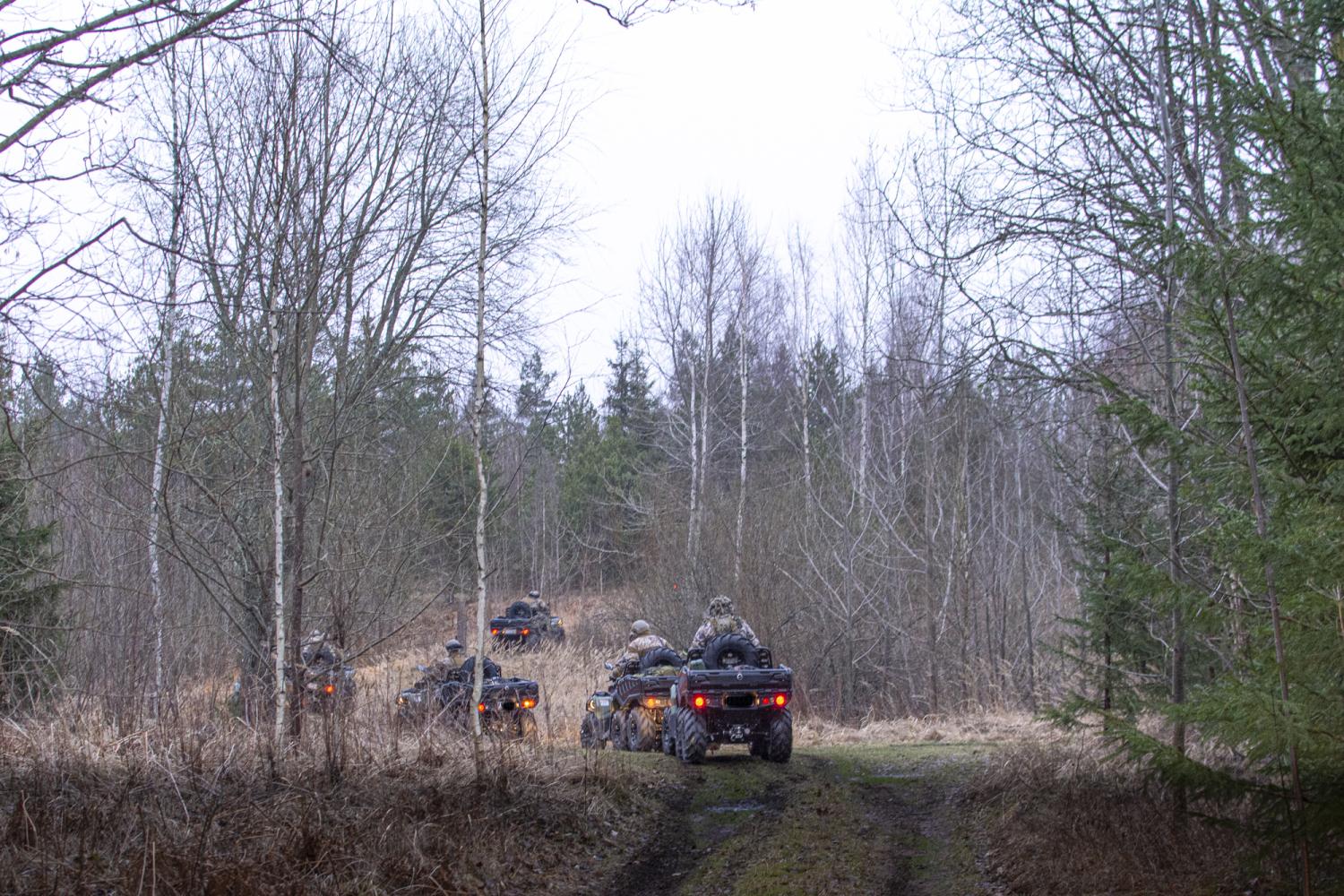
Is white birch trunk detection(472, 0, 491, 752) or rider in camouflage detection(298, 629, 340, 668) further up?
white birch trunk detection(472, 0, 491, 752)

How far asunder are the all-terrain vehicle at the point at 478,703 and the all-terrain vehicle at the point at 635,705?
1.13m

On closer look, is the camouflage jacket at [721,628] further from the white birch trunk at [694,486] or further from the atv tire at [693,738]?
the white birch trunk at [694,486]

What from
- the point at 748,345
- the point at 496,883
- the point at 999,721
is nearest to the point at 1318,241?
the point at 496,883

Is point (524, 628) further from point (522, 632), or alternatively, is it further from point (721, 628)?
point (721, 628)

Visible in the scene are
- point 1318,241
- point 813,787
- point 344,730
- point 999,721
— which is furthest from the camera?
point 999,721

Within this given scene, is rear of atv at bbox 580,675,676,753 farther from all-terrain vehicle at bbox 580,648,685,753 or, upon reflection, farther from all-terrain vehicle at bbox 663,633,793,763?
all-terrain vehicle at bbox 663,633,793,763

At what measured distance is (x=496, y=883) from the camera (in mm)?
7074

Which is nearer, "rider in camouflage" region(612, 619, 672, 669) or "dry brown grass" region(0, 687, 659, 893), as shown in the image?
"dry brown grass" region(0, 687, 659, 893)

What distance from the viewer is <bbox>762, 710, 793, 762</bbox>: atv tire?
12.6 meters

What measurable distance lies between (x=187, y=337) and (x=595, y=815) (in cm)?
534

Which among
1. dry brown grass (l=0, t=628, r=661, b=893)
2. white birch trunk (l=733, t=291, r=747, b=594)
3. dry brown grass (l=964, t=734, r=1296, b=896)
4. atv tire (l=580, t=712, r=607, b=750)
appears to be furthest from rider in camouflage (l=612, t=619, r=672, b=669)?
white birch trunk (l=733, t=291, r=747, b=594)

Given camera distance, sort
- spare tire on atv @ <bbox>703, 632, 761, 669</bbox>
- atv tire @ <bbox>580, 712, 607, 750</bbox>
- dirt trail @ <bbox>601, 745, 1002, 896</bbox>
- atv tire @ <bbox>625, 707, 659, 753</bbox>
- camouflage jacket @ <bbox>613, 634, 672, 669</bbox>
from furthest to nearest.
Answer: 1. camouflage jacket @ <bbox>613, 634, 672, 669</bbox>
2. atv tire @ <bbox>580, 712, 607, 750</bbox>
3. atv tire @ <bbox>625, 707, 659, 753</bbox>
4. spare tire on atv @ <bbox>703, 632, 761, 669</bbox>
5. dirt trail @ <bbox>601, 745, 1002, 896</bbox>

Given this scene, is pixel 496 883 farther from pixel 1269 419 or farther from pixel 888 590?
pixel 888 590

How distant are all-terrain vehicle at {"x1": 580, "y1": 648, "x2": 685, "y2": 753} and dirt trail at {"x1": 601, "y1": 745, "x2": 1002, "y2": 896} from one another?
114 centimetres
